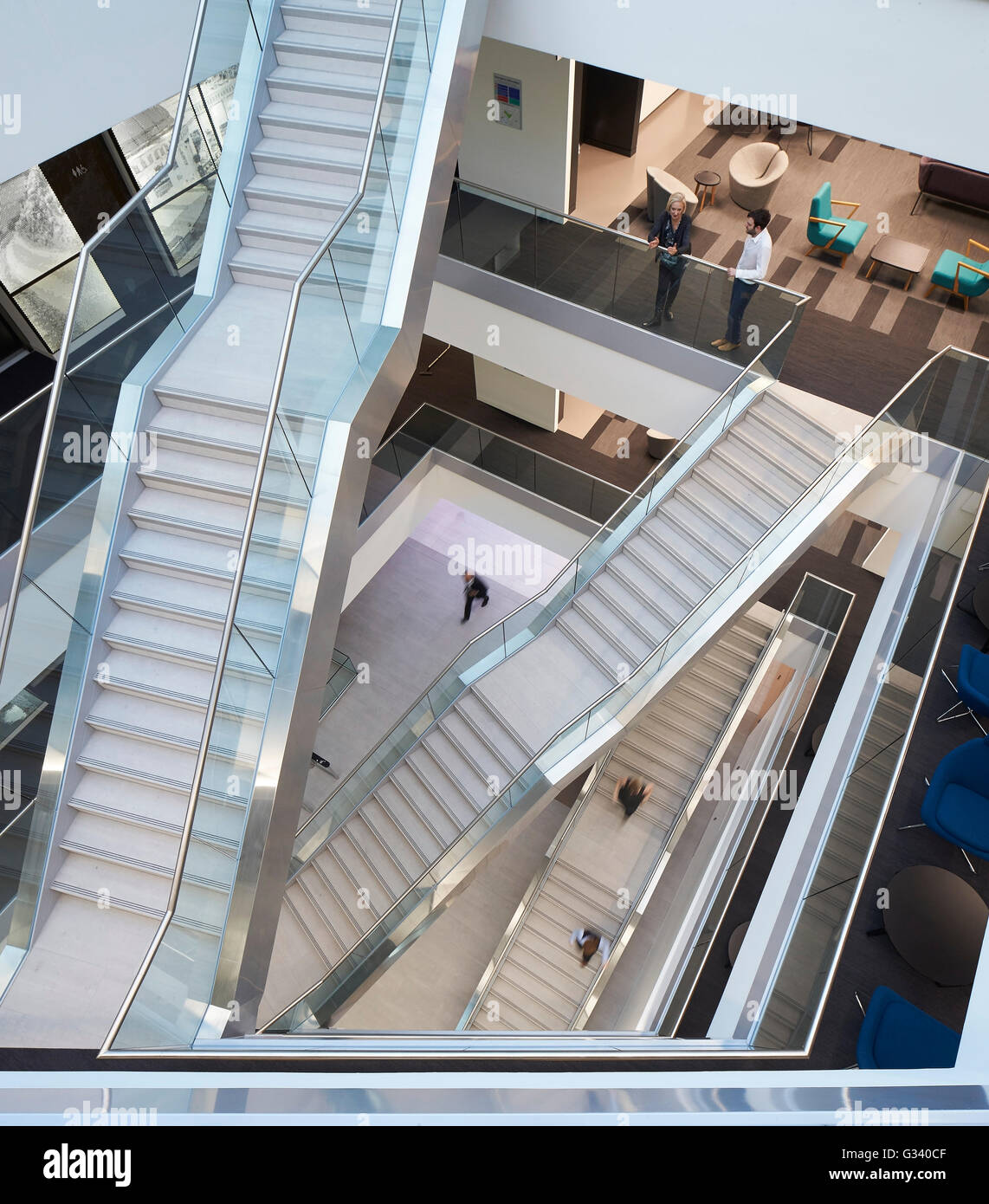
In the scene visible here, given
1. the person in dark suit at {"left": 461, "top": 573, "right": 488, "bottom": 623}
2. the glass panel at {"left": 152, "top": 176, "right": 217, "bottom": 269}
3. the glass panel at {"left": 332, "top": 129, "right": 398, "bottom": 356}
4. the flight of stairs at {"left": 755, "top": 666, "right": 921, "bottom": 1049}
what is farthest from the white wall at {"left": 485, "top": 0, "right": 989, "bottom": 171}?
the person in dark suit at {"left": 461, "top": 573, "right": 488, "bottom": 623}

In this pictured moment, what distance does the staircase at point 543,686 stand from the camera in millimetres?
8602

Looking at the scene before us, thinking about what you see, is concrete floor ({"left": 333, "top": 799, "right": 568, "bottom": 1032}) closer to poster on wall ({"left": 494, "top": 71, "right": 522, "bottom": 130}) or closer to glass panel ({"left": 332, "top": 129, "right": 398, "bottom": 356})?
glass panel ({"left": 332, "top": 129, "right": 398, "bottom": 356})

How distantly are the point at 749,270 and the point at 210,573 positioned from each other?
625 cm

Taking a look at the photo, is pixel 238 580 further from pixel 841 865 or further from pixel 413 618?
pixel 413 618

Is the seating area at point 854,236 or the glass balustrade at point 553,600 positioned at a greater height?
the seating area at point 854,236

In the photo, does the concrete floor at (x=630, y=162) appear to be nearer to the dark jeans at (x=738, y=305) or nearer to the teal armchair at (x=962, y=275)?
the teal armchair at (x=962, y=275)

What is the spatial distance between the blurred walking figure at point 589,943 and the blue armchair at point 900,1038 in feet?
16.6

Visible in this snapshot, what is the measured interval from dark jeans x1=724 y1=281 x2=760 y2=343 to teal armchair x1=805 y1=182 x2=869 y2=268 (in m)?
2.88

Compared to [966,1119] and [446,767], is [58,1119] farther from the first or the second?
[446,767]

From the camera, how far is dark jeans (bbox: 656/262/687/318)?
894 cm

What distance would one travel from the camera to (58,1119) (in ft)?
6.79

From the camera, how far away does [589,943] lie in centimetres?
945

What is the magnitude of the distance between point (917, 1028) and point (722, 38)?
711 centimetres

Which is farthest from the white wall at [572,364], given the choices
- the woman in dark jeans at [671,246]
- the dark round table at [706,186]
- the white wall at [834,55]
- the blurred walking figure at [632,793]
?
the blurred walking figure at [632,793]
